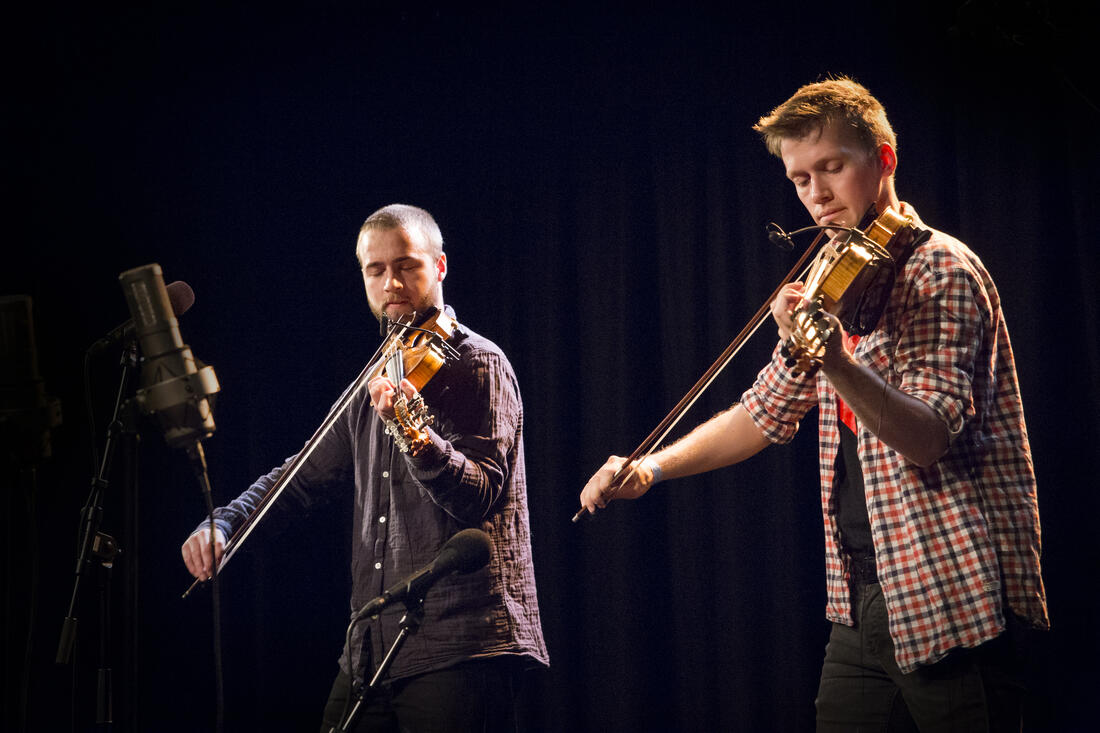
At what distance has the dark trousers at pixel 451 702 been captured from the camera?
206 cm

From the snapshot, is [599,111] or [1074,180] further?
[599,111]

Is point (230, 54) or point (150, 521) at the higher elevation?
point (230, 54)

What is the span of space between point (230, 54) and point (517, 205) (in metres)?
1.23

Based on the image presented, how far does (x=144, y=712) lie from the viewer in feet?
10.4

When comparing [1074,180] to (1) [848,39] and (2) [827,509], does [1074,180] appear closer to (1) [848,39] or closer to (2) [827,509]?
(1) [848,39]

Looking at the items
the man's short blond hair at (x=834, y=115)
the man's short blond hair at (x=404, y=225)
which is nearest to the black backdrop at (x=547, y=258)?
the man's short blond hair at (x=404, y=225)

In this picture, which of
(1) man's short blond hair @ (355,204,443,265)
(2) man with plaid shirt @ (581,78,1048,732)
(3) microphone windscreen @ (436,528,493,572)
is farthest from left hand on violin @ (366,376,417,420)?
(2) man with plaid shirt @ (581,78,1048,732)

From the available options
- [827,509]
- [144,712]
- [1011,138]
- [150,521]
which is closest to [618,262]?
[1011,138]

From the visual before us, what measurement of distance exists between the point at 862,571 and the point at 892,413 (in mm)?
374

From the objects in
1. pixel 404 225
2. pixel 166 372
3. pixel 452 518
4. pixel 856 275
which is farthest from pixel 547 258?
pixel 166 372

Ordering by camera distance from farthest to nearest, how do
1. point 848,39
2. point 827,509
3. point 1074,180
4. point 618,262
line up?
point 618,262
point 848,39
point 1074,180
point 827,509

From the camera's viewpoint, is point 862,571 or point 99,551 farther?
point 99,551

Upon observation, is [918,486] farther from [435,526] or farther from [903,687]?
[435,526]

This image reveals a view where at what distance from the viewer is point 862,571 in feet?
5.89
